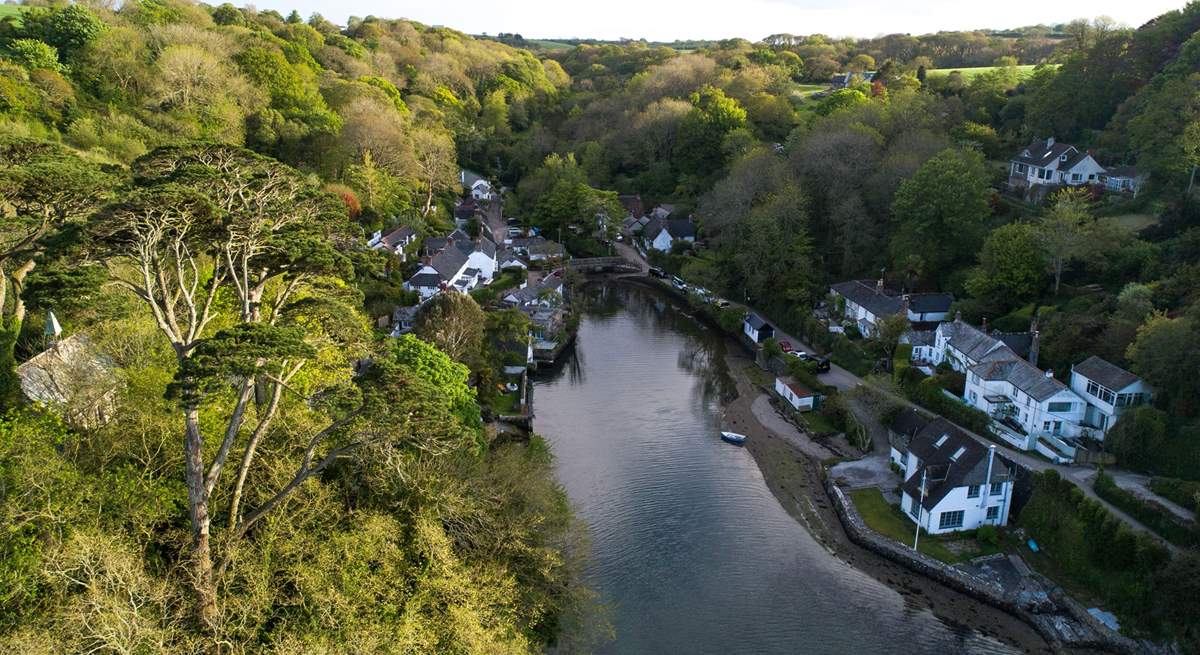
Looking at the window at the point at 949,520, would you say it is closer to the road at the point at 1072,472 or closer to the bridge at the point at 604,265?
the road at the point at 1072,472

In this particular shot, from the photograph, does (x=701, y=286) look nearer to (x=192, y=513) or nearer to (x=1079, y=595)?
(x=1079, y=595)

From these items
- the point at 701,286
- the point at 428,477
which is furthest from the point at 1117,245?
the point at 428,477

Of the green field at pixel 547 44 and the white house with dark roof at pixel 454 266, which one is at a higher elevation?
the green field at pixel 547 44

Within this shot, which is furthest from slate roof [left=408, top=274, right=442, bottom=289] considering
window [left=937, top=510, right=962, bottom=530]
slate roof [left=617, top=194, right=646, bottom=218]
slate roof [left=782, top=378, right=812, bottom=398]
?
window [left=937, top=510, right=962, bottom=530]

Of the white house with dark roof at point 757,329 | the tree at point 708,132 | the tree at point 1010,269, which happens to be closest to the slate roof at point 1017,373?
the tree at point 1010,269

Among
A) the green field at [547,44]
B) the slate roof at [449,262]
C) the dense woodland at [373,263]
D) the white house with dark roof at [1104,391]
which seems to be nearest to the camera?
the dense woodland at [373,263]

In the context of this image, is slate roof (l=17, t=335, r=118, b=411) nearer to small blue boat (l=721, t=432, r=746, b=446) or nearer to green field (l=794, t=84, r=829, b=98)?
small blue boat (l=721, t=432, r=746, b=446)
